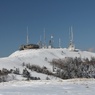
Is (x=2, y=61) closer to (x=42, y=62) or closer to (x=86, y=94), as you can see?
(x=42, y=62)

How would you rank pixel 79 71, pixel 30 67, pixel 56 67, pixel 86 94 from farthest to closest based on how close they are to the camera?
1. pixel 56 67
2. pixel 30 67
3. pixel 79 71
4. pixel 86 94

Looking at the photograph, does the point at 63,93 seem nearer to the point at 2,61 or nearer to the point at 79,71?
the point at 79,71

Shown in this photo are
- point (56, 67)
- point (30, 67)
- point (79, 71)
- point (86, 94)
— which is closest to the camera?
point (86, 94)

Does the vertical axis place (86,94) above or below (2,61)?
below

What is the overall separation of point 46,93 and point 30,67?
475 feet

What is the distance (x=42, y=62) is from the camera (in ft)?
648

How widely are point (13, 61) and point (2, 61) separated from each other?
306 inches

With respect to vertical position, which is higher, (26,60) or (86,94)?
(26,60)

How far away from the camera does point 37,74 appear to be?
6235 inches

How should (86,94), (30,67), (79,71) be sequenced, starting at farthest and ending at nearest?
(30,67)
(79,71)
(86,94)

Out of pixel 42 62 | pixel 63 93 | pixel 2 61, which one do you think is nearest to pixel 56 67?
pixel 42 62

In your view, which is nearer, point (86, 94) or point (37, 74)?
point (86, 94)

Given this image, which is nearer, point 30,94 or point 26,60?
point 30,94

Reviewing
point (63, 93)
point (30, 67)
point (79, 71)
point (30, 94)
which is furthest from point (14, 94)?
point (30, 67)
